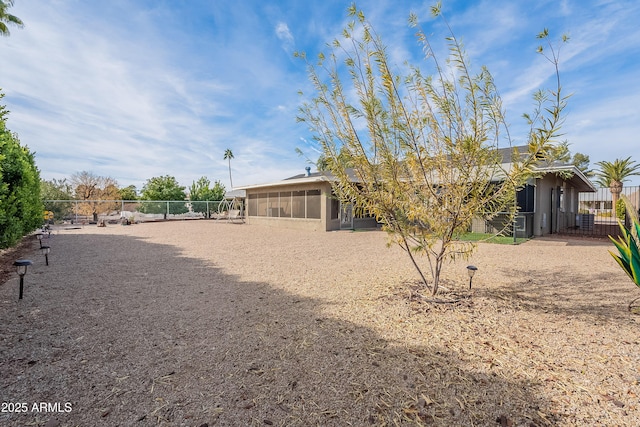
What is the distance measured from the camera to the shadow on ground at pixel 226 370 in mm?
1931

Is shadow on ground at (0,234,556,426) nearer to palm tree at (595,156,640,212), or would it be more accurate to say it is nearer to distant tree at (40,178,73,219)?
distant tree at (40,178,73,219)

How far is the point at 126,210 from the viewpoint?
24.6 meters

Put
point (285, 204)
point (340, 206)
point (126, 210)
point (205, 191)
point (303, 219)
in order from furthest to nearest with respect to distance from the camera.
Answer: point (205, 191), point (126, 210), point (285, 204), point (303, 219), point (340, 206)

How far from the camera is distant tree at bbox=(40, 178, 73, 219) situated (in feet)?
66.4

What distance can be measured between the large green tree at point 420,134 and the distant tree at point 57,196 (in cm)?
2524

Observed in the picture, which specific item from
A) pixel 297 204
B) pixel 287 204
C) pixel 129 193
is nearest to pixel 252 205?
Answer: pixel 287 204

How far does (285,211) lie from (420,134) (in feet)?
45.4

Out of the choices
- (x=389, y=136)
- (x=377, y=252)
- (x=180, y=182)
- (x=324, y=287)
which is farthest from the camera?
(x=180, y=182)

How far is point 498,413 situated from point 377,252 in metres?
6.62

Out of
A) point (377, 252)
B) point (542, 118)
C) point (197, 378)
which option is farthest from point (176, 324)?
point (377, 252)

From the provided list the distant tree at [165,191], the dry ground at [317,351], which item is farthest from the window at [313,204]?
the distant tree at [165,191]

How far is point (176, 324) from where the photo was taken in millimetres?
3418

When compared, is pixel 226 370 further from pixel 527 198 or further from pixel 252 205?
pixel 252 205

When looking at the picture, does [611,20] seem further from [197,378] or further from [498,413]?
[197,378]
